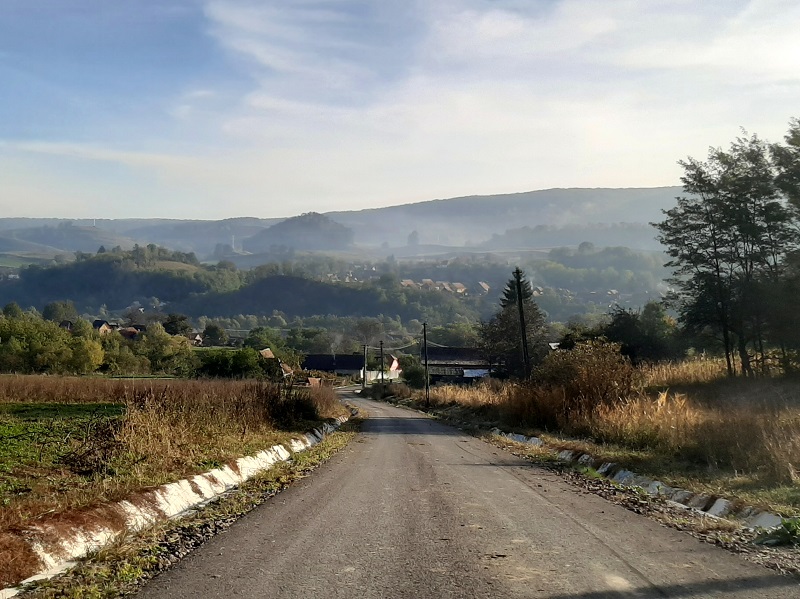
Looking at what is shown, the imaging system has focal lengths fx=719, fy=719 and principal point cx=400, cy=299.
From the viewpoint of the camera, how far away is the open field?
430 inches

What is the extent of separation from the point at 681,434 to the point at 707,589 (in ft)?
33.6

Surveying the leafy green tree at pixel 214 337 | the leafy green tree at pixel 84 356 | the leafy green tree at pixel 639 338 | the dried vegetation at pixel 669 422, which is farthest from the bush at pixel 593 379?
the leafy green tree at pixel 214 337

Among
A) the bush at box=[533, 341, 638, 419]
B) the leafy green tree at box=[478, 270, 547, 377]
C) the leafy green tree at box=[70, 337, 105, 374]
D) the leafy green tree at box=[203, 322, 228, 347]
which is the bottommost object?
the leafy green tree at box=[203, 322, 228, 347]

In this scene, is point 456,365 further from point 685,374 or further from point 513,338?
point 685,374

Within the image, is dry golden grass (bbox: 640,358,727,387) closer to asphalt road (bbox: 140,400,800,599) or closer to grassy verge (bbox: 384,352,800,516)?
grassy verge (bbox: 384,352,800,516)

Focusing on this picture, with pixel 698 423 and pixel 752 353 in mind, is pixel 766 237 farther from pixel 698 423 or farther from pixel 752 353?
pixel 698 423

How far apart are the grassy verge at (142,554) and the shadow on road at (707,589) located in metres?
3.47

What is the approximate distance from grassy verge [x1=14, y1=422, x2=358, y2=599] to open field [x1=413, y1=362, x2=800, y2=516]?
22.3 ft

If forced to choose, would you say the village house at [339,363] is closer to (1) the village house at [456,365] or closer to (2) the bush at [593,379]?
(1) the village house at [456,365]

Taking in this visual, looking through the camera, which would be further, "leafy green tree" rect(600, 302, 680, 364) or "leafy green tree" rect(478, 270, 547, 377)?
"leafy green tree" rect(478, 270, 547, 377)

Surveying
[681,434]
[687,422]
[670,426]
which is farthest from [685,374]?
[681,434]

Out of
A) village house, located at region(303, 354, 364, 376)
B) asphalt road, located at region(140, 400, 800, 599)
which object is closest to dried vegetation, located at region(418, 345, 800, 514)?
asphalt road, located at region(140, 400, 800, 599)

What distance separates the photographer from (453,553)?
22.3 ft

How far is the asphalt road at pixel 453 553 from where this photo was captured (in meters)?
5.68
